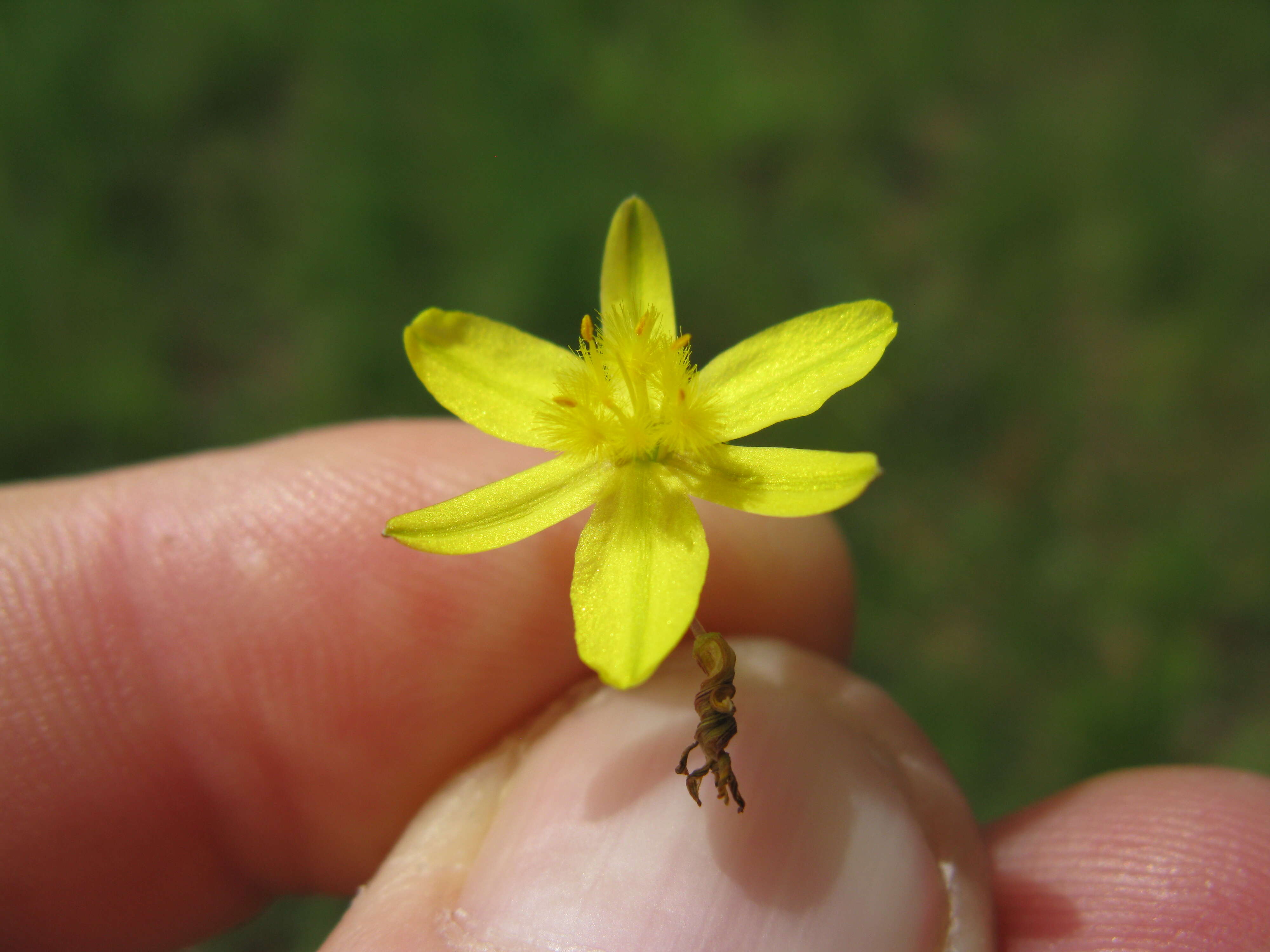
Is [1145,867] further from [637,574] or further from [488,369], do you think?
[488,369]

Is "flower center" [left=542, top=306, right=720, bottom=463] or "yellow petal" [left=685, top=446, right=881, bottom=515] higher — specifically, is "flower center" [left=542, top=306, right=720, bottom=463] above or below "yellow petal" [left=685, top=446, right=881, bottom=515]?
above

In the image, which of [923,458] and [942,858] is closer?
[942,858]

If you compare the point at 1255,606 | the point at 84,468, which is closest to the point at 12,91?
the point at 84,468

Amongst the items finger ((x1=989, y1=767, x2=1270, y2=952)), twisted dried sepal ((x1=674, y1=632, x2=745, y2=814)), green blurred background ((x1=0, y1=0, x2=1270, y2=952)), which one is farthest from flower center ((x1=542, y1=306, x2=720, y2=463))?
green blurred background ((x1=0, y1=0, x2=1270, y2=952))

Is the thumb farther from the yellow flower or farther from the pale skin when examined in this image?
the yellow flower

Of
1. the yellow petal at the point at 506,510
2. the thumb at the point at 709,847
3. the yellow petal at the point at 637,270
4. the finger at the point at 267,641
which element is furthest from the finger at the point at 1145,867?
the yellow petal at the point at 637,270

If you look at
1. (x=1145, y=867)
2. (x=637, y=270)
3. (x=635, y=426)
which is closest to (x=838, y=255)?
(x=637, y=270)

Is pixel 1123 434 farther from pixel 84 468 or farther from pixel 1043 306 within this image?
pixel 84 468
